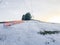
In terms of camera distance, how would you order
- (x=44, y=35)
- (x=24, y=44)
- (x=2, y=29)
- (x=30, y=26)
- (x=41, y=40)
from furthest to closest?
(x=30, y=26) < (x=2, y=29) < (x=44, y=35) < (x=41, y=40) < (x=24, y=44)

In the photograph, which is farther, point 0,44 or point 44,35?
point 44,35

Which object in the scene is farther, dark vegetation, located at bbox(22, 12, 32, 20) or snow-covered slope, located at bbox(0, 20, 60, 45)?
dark vegetation, located at bbox(22, 12, 32, 20)

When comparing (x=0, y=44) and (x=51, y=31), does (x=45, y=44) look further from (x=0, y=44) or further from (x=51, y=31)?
(x=51, y=31)

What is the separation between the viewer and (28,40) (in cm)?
3253

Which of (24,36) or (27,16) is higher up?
(27,16)

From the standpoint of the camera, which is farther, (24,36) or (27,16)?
(27,16)

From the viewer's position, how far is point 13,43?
3122 centimetres

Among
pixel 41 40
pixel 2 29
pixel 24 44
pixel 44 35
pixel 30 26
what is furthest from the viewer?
pixel 30 26

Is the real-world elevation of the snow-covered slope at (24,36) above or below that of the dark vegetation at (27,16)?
below

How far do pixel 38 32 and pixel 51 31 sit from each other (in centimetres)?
287

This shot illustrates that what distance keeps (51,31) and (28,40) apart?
310 inches

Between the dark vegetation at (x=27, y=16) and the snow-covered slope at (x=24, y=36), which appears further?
the dark vegetation at (x=27, y=16)

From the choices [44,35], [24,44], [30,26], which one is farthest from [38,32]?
[24,44]

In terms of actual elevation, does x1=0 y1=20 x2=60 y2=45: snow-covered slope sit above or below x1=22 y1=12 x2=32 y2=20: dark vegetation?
below
